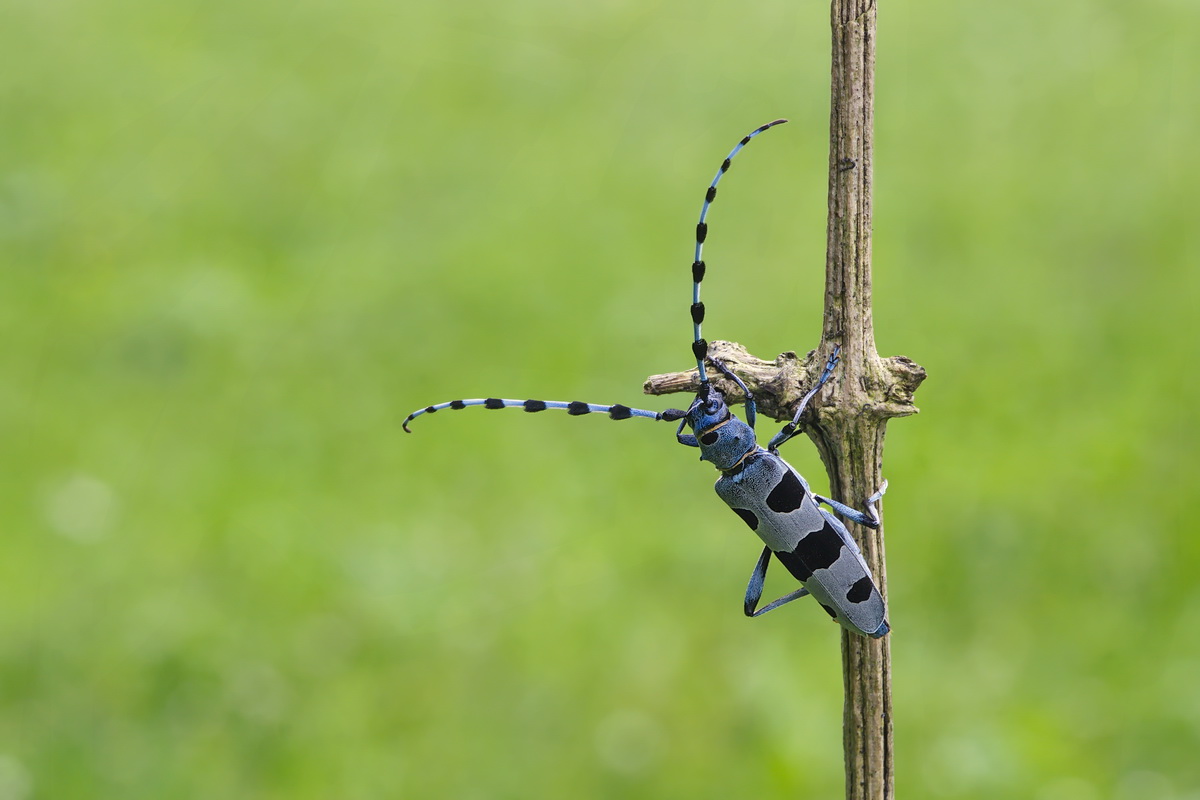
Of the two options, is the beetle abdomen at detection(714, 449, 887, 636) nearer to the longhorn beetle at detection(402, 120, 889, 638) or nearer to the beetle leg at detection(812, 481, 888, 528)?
the longhorn beetle at detection(402, 120, 889, 638)

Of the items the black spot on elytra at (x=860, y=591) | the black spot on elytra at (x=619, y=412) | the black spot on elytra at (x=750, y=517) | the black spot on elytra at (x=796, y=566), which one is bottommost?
the black spot on elytra at (x=860, y=591)

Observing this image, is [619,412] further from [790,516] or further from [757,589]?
[757,589]

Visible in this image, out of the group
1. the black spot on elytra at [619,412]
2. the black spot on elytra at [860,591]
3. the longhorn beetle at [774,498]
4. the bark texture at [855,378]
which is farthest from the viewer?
the longhorn beetle at [774,498]

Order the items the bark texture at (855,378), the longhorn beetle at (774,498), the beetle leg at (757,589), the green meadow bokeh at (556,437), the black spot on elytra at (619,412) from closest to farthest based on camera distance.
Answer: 1. the bark texture at (855,378)
2. the black spot on elytra at (619,412)
3. the longhorn beetle at (774,498)
4. the beetle leg at (757,589)
5. the green meadow bokeh at (556,437)

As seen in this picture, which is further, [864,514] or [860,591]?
[860,591]

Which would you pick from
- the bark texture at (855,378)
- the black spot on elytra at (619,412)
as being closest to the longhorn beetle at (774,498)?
the black spot on elytra at (619,412)

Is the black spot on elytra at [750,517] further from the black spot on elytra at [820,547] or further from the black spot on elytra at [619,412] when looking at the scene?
the black spot on elytra at [619,412]

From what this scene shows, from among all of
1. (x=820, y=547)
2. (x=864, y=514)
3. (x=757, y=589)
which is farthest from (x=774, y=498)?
(x=864, y=514)
